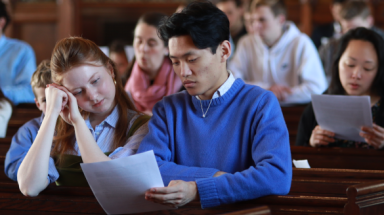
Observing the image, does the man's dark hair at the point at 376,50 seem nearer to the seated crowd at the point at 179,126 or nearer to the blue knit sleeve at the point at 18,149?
the seated crowd at the point at 179,126

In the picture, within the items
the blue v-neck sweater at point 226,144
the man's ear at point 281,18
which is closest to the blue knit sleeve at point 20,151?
the blue v-neck sweater at point 226,144

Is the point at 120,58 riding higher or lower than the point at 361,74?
lower

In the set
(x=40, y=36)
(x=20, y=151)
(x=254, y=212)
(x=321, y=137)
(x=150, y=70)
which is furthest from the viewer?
(x=40, y=36)

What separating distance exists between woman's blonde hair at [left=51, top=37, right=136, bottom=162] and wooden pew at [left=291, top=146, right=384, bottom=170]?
0.83m

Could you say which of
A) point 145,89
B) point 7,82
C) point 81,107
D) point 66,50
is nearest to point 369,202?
point 81,107

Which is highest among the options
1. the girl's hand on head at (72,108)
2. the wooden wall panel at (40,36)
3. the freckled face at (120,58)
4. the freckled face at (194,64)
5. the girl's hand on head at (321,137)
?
the freckled face at (194,64)

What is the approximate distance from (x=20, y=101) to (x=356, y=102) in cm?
227

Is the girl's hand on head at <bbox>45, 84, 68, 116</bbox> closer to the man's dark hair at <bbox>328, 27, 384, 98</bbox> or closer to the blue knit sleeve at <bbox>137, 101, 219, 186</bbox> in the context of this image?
the blue knit sleeve at <bbox>137, 101, 219, 186</bbox>

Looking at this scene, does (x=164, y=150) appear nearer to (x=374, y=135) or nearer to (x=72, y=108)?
(x=72, y=108)

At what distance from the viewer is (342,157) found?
1.94m

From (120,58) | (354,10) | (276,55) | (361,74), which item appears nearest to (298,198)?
(361,74)

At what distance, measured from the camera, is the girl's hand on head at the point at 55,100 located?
149 centimetres

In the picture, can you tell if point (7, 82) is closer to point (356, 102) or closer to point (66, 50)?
point (66, 50)

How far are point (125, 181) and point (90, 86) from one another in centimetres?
44
